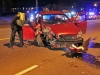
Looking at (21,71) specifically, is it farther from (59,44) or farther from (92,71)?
(59,44)

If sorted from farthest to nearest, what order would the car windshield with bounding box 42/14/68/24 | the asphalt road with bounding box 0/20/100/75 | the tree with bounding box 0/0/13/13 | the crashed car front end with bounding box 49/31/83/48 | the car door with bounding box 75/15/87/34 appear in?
the tree with bounding box 0/0/13/13 → the car door with bounding box 75/15/87/34 → the car windshield with bounding box 42/14/68/24 → the crashed car front end with bounding box 49/31/83/48 → the asphalt road with bounding box 0/20/100/75

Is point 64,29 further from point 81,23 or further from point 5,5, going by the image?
point 5,5

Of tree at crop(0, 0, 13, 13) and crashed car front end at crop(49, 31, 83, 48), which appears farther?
tree at crop(0, 0, 13, 13)

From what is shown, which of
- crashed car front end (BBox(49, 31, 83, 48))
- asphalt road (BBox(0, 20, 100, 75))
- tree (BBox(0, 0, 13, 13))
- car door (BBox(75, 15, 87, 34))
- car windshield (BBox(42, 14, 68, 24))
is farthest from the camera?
tree (BBox(0, 0, 13, 13))

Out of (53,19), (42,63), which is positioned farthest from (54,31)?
(42,63)

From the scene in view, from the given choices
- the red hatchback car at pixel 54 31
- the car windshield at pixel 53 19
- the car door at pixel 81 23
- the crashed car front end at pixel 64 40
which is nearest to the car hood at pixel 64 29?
the red hatchback car at pixel 54 31

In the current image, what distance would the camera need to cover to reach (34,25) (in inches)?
502

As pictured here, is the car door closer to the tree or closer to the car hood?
the car hood

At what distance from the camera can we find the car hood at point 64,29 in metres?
10.7

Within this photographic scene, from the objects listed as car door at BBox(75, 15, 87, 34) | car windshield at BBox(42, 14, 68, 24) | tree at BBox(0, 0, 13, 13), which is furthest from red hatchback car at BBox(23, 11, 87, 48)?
tree at BBox(0, 0, 13, 13)

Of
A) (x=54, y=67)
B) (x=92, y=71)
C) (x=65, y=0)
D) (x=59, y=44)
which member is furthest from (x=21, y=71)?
(x=65, y=0)

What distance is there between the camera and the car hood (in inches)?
420

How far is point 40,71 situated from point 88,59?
2544 millimetres

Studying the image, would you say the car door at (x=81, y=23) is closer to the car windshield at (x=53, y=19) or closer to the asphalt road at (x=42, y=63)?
the car windshield at (x=53, y=19)
